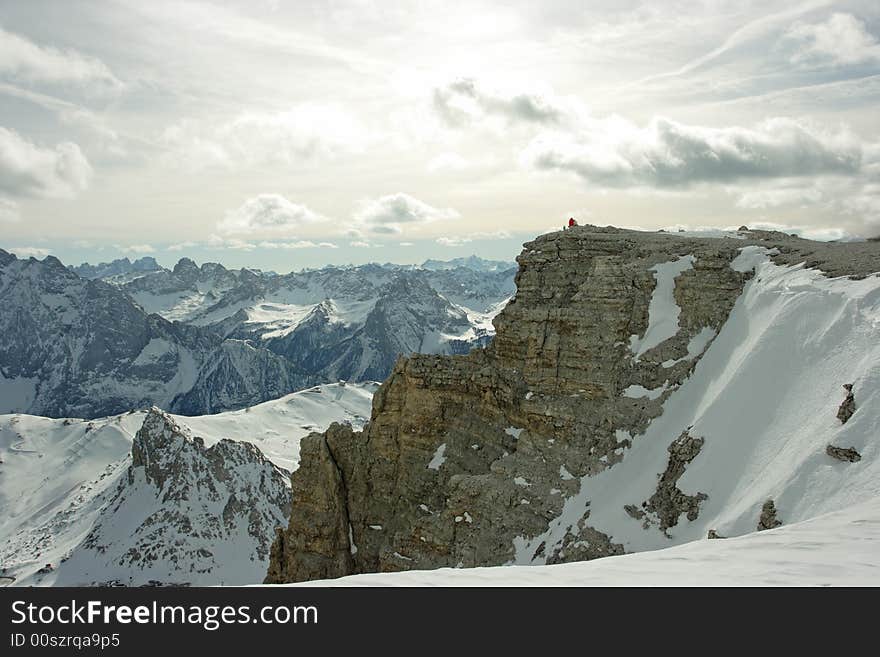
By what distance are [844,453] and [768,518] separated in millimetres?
4207

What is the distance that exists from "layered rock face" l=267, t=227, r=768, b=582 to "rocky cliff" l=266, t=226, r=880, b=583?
12 centimetres

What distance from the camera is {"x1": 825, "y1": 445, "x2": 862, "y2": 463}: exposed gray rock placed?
25438 mm

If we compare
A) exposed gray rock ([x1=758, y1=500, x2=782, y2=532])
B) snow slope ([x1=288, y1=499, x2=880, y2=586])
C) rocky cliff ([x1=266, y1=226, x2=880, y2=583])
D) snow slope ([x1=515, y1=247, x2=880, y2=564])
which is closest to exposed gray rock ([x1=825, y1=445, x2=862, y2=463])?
snow slope ([x1=515, y1=247, x2=880, y2=564])

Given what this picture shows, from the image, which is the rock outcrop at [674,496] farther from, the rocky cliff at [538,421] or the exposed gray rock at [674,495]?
the rocky cliff at [538,421]

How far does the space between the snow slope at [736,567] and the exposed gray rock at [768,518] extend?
9.37m

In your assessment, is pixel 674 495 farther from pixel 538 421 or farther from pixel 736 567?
pixel 736 567

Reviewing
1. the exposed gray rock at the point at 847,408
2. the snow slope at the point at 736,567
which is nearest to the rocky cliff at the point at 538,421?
A: the exposed gray rock at the point at 847,408

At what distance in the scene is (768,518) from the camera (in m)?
26.2

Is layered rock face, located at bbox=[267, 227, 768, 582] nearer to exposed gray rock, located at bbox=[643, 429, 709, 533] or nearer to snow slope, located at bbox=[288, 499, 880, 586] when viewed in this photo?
exposed gray rock, located at bbox=[643, 429, 709, 533]
